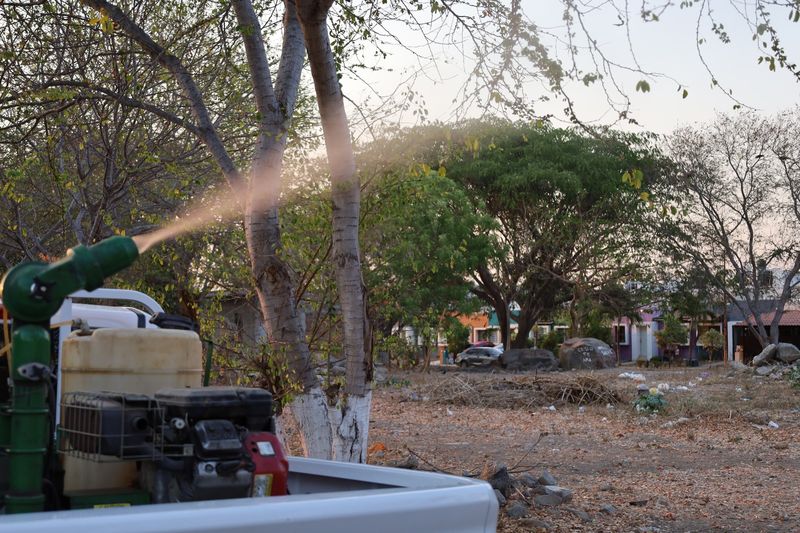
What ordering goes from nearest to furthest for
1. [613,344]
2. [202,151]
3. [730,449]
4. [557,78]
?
[557,78] → [202,151] → [730,449] → [613,344]

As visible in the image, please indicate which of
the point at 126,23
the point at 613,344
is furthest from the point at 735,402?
the point at 613,344

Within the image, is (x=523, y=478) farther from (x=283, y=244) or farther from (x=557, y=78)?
(x=557, y=78)

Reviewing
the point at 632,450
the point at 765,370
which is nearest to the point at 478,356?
the point at 765,370

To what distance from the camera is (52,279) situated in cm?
271

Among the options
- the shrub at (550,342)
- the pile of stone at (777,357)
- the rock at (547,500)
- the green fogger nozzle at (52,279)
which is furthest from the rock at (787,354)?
the green fogger nozzle at (52,279)

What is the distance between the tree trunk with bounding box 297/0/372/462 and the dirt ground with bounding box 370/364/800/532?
60.9 inches

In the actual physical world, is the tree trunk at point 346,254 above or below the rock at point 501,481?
above

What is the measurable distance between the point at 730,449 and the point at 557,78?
29.2 ft

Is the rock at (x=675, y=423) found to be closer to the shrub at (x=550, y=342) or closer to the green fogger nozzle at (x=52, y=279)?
the green fogger nozzle at (x=52, y=279)

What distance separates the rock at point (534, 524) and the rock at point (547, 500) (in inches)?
25.6

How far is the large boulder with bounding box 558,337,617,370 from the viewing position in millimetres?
36219

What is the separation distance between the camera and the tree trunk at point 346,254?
7.59 m

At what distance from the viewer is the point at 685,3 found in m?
6.04

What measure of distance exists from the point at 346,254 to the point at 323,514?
5159mm
